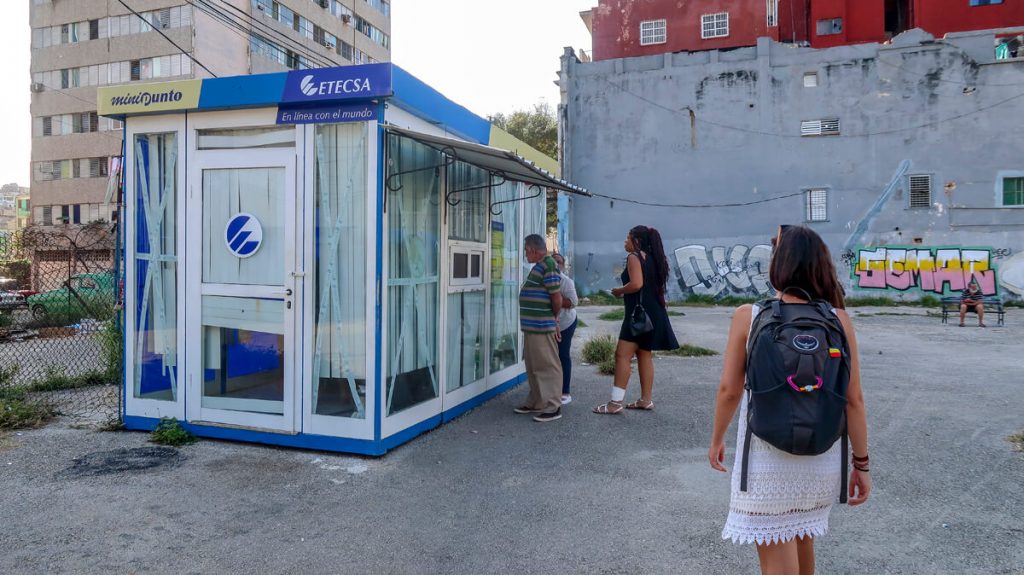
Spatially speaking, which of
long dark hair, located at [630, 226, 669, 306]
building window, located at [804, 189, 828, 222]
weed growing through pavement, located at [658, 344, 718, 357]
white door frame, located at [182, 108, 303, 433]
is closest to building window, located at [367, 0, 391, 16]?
building window, located at [804, 189, 828, 222]

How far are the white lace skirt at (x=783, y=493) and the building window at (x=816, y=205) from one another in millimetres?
25585

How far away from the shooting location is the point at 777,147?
2617 centimetres

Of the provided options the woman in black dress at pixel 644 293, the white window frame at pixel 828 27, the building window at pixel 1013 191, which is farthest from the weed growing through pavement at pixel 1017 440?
the white window frame at pixel 828 27

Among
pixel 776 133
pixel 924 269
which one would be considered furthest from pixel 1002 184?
pixel 776 133

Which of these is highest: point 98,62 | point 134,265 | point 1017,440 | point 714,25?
point 98,62

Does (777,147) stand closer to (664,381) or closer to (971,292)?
(971,292)

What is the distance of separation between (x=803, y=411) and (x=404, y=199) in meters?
A: 4.15

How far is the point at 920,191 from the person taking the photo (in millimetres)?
25141

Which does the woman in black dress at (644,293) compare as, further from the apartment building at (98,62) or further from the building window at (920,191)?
the apartment building at (98,62)

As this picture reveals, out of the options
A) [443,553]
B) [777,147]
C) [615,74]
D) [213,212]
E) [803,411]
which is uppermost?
[615,74]

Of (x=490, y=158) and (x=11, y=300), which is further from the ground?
(x=490, y=158)

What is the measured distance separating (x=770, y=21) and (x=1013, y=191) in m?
12.1

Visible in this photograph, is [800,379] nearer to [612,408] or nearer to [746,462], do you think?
[746,462]

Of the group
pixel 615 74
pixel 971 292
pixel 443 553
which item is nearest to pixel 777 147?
pixel 615 74
